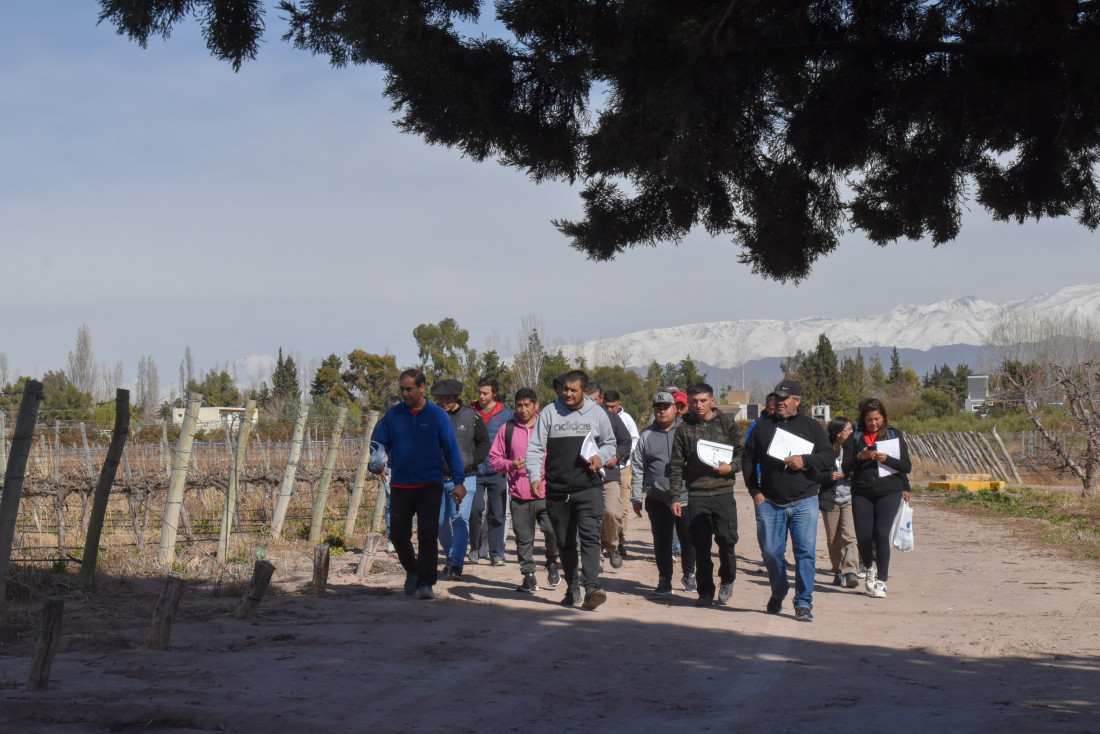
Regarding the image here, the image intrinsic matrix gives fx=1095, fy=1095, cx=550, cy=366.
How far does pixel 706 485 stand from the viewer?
30.7 ft

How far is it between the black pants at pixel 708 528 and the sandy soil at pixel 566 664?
0.99 feet

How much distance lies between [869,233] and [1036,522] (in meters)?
11.6

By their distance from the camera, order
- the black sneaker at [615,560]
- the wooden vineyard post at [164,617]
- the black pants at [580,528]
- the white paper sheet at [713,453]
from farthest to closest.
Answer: the black sneaker at [615,560], the white paper sheet at [713,453], the black pants at [580,528], the wooden vineyard post at [164,617]

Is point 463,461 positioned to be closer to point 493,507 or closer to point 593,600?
point 493,507

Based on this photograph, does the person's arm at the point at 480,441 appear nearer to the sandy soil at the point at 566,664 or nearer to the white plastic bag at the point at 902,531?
the sandy soil at the point at 566,664

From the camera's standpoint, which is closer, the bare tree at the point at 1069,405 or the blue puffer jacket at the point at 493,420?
the blue puffer jacket at the point at 493,420

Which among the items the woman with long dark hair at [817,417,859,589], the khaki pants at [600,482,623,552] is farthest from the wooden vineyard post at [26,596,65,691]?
the woman with long dark hair at [817,417,859,589]

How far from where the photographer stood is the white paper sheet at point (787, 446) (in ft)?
28.4

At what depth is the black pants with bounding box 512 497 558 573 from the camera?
995 cm

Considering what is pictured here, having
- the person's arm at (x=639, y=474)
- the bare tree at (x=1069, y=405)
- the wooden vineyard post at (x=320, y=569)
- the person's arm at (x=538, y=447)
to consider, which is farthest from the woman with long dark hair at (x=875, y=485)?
the bare tree at (x=1069, y=405)

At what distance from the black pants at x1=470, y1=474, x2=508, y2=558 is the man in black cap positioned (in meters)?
3.76

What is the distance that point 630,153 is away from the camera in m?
6.61

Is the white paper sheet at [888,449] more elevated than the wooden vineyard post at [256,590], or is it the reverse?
the white paper sheet at [888,449]

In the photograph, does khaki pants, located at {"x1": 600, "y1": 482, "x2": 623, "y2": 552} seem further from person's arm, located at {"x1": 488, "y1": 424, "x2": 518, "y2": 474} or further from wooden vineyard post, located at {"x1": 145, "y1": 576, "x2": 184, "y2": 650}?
wooden vineyard post, located at {"x1": 145, "y1": 576, "x2": 184, "y2": 650}
